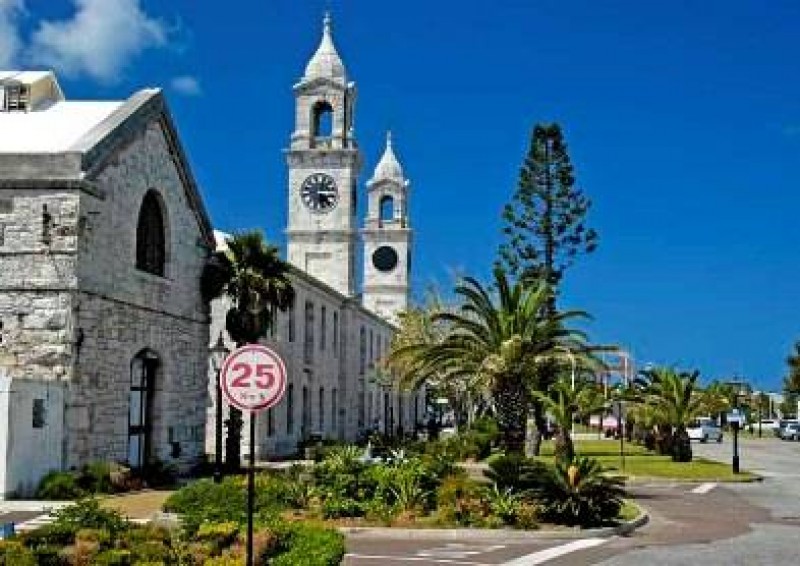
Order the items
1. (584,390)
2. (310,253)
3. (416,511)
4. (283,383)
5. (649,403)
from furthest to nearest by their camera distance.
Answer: (310,253) < (649,403) < (584,390) < (416,511) < (283,383)

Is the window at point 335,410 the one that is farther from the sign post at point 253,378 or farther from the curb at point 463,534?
the sign post at point 253,378

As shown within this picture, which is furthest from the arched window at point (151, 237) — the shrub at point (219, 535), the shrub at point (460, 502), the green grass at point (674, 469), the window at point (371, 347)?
the window at point (371, 347)

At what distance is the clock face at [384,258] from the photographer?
9588cm

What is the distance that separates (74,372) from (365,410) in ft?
141

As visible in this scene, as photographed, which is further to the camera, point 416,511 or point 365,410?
point 365,410

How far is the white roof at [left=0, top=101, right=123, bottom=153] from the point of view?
28078mm

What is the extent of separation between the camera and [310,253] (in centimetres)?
7375

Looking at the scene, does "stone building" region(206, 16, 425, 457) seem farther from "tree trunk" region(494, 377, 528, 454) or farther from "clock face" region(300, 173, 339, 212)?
"tree trunk" region(494, 377, 528, 454)

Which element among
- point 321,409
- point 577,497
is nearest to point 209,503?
point 577,497

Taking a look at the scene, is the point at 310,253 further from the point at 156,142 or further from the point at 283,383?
the point at 283,383

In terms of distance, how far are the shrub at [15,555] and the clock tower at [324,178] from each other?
2383 inches

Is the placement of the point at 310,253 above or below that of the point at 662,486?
above

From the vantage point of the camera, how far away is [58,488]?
78.7 feet

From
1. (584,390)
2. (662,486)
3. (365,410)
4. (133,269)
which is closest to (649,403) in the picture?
(584,390)
